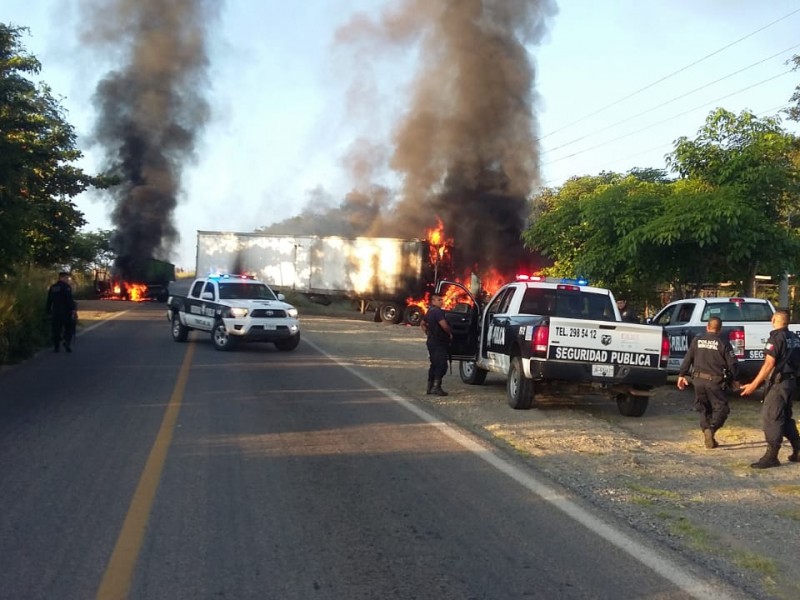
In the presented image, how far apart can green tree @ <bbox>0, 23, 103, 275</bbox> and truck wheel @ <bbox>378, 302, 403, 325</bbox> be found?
12602mm

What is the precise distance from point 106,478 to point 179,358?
10.5 m

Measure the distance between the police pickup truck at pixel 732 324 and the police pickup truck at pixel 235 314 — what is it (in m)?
8.64

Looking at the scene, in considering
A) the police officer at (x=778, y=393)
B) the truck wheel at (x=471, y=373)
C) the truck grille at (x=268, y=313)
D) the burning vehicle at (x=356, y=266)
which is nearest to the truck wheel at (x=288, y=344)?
the truck grille at (x=268, y=313)

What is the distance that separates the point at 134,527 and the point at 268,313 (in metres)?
13.7

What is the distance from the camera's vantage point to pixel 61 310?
59.1 feet

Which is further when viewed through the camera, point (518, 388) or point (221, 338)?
point (221, 338)

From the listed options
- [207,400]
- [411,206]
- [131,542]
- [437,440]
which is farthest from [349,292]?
[131,542]

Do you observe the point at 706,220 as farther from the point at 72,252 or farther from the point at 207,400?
the point at 72,252

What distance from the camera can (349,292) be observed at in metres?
37.5

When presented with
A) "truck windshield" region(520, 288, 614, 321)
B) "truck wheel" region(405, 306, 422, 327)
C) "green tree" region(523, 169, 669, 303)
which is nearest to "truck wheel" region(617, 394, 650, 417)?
"truck windshield" region(520, 288, 614, 321)

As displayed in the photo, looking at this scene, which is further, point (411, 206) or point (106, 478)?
point (411, 206)

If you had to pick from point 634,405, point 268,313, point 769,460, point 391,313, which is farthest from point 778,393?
point 391,313

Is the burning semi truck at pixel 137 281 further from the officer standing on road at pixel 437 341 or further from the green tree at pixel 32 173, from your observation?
the officer standing on road at pixel 437 341

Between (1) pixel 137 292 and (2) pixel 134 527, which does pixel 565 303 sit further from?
(1) pixel 137 292
